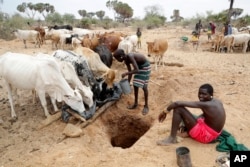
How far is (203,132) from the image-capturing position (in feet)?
13.9

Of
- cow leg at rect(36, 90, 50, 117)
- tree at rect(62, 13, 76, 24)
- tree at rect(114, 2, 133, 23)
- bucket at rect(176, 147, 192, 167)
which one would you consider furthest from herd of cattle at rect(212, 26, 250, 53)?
tree at rect(114, 2, 133, 23)

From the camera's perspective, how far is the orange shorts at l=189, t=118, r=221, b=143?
4184 millimetres

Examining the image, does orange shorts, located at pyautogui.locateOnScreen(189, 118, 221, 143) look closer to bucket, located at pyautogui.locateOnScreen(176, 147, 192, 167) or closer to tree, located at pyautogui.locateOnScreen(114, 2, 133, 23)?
bucket, located at pyautogui.locateOnScreen(176, 147, 192, 167)

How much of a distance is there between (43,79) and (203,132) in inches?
128

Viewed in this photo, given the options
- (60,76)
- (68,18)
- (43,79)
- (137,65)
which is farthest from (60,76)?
(68,18)

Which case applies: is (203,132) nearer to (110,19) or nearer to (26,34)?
(26,34)

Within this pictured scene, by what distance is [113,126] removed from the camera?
20.7 feet

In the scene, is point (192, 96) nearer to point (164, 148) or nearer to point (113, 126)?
point (113, 126)

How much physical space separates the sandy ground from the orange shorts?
12 cm

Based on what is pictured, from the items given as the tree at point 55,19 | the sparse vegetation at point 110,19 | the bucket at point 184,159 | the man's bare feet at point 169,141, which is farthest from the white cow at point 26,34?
the tree at point 55,19

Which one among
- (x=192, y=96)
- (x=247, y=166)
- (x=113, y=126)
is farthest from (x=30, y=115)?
(x=247, y=166)

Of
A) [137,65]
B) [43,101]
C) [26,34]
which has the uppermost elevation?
[26,34]

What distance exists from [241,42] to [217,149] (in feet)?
35.9

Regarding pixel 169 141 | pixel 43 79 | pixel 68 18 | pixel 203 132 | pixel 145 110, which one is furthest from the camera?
pixel 68 18
